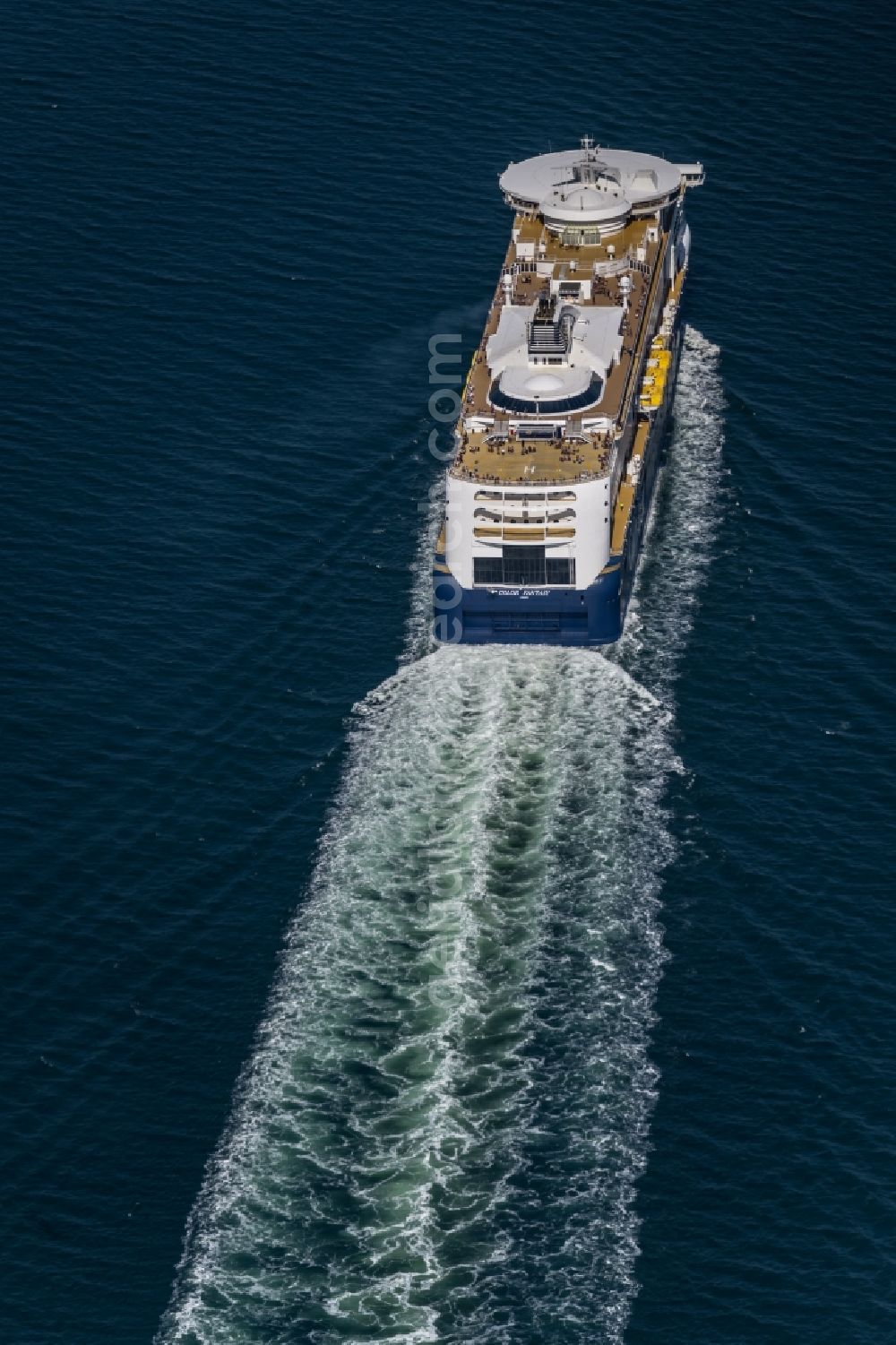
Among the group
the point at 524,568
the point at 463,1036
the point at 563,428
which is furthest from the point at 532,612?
the point at 463,1036

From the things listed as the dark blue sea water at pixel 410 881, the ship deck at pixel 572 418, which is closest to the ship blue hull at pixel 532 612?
the dark blue sea water at pixel 410 881

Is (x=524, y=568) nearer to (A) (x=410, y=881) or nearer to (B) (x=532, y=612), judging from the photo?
(B) (x=532, y=612)

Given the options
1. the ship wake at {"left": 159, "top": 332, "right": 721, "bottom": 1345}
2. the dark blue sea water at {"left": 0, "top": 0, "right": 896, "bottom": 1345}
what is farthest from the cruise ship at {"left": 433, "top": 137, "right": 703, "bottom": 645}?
the ship wake at {"left": 159, "top": 332, "right": 721, "bottom": 1345}

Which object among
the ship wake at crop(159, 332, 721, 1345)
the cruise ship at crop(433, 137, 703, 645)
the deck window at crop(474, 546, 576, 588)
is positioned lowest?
the ship wake at crop(159, 332, 721, 1345)

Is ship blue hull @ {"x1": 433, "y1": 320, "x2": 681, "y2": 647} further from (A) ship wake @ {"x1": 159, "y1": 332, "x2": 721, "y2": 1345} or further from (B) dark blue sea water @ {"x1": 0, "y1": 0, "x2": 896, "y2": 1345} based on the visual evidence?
(B) dark blue sea water @ {"x1": 0, "y1": 0, "x2": 896, "y2": 1345}

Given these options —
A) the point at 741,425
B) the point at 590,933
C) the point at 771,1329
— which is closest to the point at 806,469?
the point at 741,425
